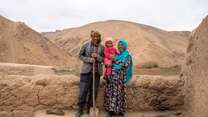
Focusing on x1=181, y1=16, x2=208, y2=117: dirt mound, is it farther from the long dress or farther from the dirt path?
the long dress

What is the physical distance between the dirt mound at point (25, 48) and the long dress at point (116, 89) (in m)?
13.8

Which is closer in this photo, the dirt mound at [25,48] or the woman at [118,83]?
the woman at [118,83]

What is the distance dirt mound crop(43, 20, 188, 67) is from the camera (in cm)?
2486

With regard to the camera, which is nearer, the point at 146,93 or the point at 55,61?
the point at 146,93

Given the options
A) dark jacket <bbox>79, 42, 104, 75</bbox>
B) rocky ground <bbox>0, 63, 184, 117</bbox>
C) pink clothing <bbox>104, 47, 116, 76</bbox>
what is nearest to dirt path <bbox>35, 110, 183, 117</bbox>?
rocky ground <bbox>0, 63, 184, 117</bbox>

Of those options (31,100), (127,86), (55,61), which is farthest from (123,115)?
(55,61)

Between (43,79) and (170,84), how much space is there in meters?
1.99

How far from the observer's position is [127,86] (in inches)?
245

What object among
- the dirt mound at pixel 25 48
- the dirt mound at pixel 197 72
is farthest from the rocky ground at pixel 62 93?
the dirt mound at pixel 25 48

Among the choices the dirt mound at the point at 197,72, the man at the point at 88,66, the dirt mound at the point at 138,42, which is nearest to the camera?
the dirt mound at the point at 197,72

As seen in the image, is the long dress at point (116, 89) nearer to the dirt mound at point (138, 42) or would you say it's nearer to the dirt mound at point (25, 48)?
the dirt mound at point (25, 48)

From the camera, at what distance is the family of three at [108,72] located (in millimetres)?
5961

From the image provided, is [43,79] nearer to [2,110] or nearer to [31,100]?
[31,100]

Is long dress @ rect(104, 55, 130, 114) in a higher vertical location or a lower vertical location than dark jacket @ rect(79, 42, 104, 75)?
lower
